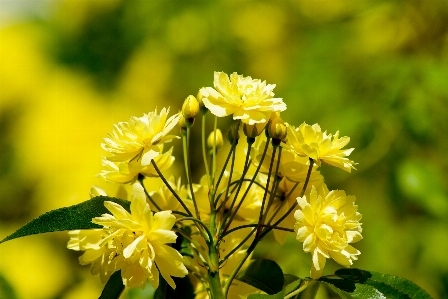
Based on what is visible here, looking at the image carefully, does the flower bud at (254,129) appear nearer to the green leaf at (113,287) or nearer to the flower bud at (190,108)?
the flower bud at (190,108)

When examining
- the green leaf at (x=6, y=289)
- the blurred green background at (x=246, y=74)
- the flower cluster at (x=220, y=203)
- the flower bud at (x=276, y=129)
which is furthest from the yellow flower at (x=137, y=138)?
the blurred green background at (x=246, y=74)

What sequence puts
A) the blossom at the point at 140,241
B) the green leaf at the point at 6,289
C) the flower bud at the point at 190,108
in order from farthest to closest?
the green leaf at the point at 6,289 → the flower bud at the point at 190,108 → the blossom at the point at 140,241

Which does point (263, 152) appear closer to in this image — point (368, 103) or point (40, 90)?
point (368, 103)

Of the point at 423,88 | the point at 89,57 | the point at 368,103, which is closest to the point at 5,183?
the point at 89,57

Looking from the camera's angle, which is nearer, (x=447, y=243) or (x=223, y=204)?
(x=223, y=204)

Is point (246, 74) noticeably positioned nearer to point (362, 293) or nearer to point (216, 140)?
point (216, 140)

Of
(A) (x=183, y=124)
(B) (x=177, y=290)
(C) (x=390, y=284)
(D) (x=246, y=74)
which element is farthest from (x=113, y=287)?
(D) (x=246, y=74)
